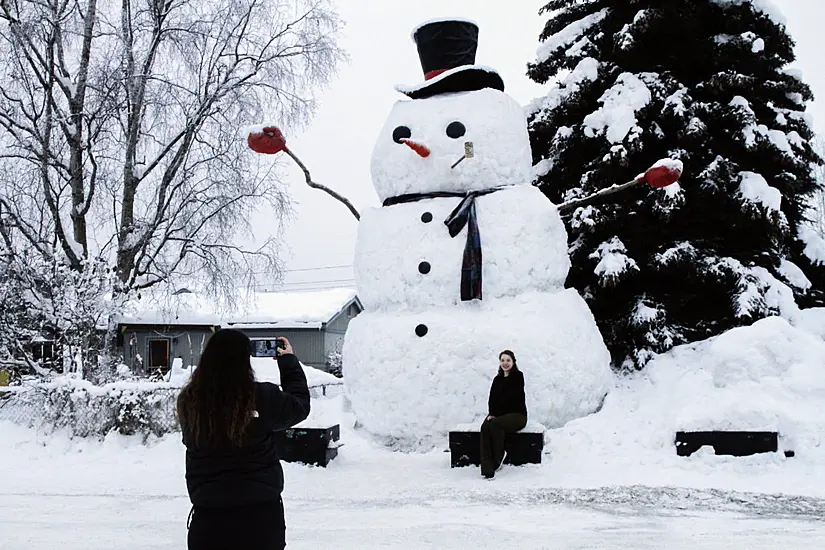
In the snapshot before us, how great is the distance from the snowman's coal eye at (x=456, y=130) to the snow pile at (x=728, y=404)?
3.35 m

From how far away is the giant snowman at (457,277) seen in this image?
824 centimetres

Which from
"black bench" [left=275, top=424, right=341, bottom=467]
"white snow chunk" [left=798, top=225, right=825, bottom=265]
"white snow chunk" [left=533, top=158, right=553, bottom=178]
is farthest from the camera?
"white snow chunk" [left=533, top=158, right=553, bottom=178]

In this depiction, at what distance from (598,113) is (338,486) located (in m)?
6.25

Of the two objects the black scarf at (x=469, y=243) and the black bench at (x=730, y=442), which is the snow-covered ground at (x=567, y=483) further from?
the black scarf at (x=469, y=243)

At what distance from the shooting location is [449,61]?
9.08m

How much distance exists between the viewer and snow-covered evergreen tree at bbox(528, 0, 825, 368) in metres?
9.89

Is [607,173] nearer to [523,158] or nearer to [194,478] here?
[523,158]

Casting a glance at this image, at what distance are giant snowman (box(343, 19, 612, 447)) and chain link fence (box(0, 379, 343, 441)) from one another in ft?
7.64

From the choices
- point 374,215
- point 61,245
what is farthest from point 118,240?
point 374,215

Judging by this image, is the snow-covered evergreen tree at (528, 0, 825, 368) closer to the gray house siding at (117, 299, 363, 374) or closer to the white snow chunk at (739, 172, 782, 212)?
the white snow chunk at (739, 172, 782, 212)

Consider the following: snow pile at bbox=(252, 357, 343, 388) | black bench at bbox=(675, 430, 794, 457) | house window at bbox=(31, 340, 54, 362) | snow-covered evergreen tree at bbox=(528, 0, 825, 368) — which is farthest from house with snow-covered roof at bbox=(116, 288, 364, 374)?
black bench at bbox=(675, 430, 794, 457)

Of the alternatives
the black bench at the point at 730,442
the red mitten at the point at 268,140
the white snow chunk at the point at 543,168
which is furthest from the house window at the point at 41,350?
the black bench at the point at 730,442

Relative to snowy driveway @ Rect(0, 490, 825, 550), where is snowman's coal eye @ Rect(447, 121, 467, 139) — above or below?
above

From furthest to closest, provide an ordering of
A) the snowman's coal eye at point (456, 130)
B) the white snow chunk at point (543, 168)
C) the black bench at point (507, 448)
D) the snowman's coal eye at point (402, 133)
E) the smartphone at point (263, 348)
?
1. the white snow chunk at point (543, 168)
2. the snowman's coal eye at point (402, 133)
3. the snowman's coal eye at point (456, 130)
4. the black bench at point (507, 448)
5. the smartphone at point (263, 348)
